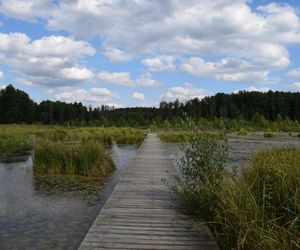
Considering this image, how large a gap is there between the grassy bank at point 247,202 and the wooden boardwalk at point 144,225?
33cm

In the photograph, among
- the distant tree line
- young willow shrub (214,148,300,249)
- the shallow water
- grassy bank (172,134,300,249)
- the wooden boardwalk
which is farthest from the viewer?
the distant tree line

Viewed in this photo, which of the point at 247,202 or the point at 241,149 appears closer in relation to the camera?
the point at 247,202

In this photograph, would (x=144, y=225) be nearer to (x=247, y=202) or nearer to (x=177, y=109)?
(x=247, y=202)

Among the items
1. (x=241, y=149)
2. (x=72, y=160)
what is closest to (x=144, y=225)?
(x=72, y=160)

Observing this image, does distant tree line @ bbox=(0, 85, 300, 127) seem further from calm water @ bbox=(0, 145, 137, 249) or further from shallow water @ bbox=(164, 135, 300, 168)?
calm water @ bbox=(0, 145, 137, 249)

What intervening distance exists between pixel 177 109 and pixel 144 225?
9318 cm

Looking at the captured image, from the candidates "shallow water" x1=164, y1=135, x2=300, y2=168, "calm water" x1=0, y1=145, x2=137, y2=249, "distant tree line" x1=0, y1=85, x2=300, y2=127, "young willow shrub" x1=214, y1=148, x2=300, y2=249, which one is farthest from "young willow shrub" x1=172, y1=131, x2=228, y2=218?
"distant tree line" x1=0, y1=85, x2=300, y2=127

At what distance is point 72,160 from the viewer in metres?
13.4

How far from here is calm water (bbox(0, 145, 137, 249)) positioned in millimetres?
6958

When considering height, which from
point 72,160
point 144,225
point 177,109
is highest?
point 177,109

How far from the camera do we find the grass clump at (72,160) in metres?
13.2

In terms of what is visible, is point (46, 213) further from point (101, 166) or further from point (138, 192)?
point (101, 166)

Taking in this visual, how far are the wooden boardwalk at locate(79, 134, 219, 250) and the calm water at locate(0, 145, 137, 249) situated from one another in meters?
0.64

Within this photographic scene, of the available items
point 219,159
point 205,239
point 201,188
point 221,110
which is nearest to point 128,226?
point 205,239
